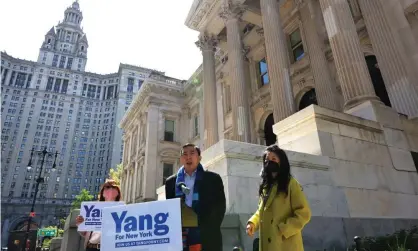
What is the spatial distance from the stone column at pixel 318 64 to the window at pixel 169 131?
1725 centimetres

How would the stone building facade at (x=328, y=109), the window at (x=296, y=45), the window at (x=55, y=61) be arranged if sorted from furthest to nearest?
the window at (x=55, y=61), the window at (x=296, y=45), the stone building facade at (x=328, y=109)

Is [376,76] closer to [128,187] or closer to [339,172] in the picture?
[339,172]

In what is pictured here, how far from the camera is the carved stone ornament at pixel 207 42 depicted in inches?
707

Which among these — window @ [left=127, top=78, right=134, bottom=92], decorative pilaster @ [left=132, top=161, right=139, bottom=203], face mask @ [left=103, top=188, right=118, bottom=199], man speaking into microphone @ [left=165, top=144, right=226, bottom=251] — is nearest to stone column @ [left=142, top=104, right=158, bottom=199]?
decorative pilaster @ [left=132, top=161, right=139, bottom=203]

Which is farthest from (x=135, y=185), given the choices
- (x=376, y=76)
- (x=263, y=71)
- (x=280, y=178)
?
(x=280, y=178)

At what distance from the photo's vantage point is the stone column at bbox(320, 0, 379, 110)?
8828 mm

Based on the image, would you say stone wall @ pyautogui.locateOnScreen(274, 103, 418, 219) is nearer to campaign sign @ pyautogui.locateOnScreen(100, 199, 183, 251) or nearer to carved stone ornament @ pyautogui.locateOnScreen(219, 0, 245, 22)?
campaign sign @ pyautogui.locateOnScreen(100, 199, 183, 251)

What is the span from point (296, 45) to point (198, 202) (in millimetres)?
15412

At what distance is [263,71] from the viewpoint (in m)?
19.1

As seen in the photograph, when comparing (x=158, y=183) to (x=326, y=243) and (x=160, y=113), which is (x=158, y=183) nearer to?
(x=160, y=113)

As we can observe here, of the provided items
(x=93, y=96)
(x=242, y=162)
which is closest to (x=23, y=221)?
(x=93, y=96)

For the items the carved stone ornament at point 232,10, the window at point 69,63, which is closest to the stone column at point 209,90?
the carved stone ornament at point 232,10

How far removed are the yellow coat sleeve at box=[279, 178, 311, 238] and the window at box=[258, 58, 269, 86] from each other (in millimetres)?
15931

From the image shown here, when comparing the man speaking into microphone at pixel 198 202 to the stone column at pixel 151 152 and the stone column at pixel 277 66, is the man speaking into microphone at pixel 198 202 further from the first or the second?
the stone column at pixel 151 152
